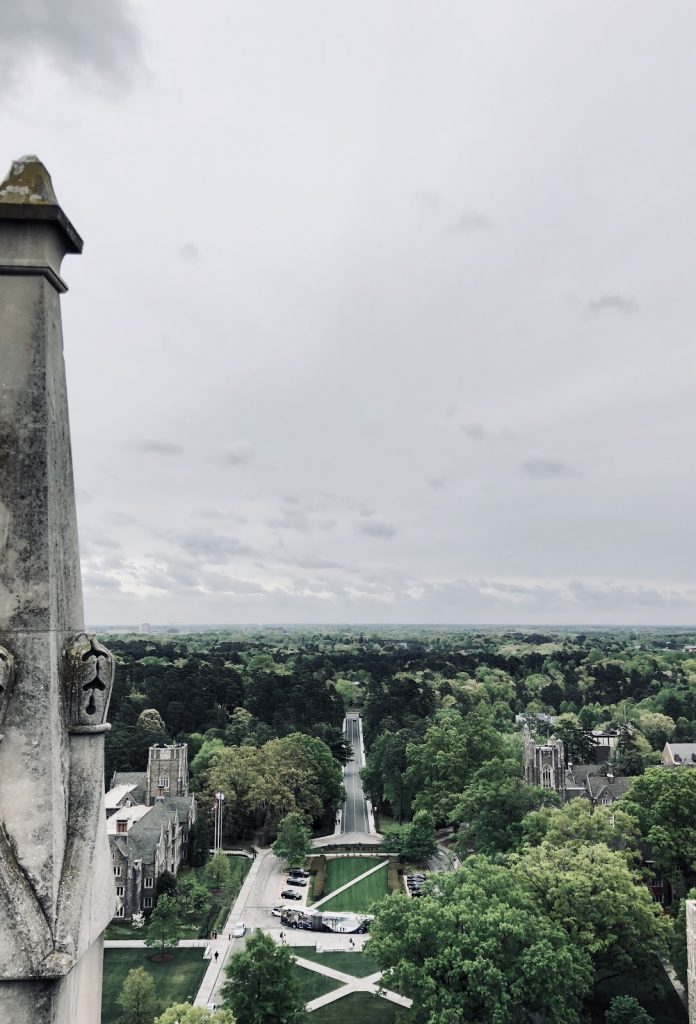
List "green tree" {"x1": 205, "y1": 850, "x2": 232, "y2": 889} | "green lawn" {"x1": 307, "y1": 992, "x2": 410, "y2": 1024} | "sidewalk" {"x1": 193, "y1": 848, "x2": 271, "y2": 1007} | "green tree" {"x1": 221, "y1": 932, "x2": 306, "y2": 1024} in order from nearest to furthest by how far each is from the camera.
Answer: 1. "green tree" {"x1": 221, "y1": 932, "x2": 306, "y2": 1024}
2. "green lawn" {"x1": 307, "y1": 992, "x2": 410, "y2": 1024}
3. "sidewalk" {"x1": 193, "y1": 848, "x2": 271, "y2": 1007}
4. "green tree" {"x1": 205, "y1": 850, "x2": 232, "y2": 889}

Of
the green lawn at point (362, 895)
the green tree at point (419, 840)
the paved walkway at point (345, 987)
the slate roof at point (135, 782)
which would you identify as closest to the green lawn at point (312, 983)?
the paved walkway at point (345, 987)

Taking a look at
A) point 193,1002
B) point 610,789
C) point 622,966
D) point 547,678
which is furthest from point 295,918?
point 547,678

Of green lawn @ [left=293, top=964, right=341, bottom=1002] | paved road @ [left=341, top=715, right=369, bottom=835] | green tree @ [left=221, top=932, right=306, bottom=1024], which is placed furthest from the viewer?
paved road @ [left=341, top=715, right=369, bottom=835]

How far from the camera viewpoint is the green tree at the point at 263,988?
27.6 m

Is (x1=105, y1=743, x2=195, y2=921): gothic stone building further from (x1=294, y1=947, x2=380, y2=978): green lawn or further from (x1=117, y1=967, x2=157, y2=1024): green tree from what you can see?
(x1=294, y1=947, x2=380, y2=978): green lawn

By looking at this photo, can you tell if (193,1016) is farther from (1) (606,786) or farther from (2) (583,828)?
(1) (606,786)

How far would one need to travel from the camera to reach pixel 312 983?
34250mm

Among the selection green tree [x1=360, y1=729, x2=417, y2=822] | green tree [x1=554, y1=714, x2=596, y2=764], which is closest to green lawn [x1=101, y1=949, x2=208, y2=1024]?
green tree [x1=360, y1=729, x2=417, y2=822]

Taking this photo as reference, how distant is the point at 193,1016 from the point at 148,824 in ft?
81.4

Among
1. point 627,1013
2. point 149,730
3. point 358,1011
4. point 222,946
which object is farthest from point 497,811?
point 149,730

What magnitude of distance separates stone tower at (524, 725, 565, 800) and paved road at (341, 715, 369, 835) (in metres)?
14.6

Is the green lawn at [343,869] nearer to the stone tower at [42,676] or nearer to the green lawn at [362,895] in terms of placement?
the green lawn at [362,895]

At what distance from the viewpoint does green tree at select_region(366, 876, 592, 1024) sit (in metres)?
24.9

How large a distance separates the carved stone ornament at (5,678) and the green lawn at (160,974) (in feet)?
108
